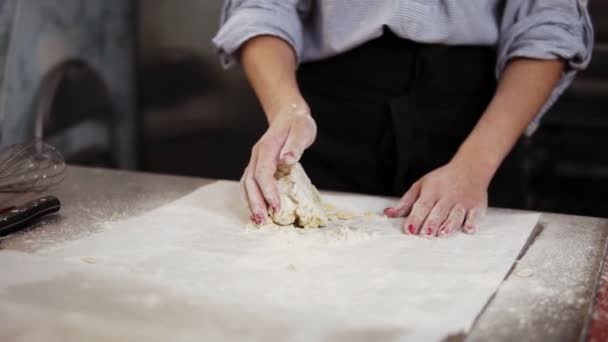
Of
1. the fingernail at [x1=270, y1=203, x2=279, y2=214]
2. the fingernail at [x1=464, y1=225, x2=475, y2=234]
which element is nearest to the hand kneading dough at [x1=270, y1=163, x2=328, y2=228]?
the fingernail at [x1=270, y1=203, x2=279, y2=214]

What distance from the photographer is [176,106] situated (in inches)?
101

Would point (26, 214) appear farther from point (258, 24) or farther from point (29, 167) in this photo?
point (258, 24)

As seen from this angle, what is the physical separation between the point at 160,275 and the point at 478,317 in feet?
1.31

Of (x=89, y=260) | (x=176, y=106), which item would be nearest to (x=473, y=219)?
(x=89, y=260)

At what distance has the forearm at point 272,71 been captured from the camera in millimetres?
1295

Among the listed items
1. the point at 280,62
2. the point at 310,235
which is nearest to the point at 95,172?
the point at 280,62

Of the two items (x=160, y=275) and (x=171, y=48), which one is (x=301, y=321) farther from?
(x=171, y=48)

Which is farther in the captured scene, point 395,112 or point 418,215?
point 395,112

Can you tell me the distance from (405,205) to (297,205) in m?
0.19

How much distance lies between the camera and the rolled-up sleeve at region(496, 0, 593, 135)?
1.27 metres

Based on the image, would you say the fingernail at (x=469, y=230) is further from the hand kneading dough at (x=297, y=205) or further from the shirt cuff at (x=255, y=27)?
the shirt cuff at (x=255, y=27)

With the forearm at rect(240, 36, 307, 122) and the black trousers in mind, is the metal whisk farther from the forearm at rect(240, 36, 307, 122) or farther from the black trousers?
the black trousers

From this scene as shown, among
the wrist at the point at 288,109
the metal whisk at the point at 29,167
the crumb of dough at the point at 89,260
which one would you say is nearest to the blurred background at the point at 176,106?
the metal whisk at the point at 29,167

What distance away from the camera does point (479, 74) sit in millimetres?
1396
